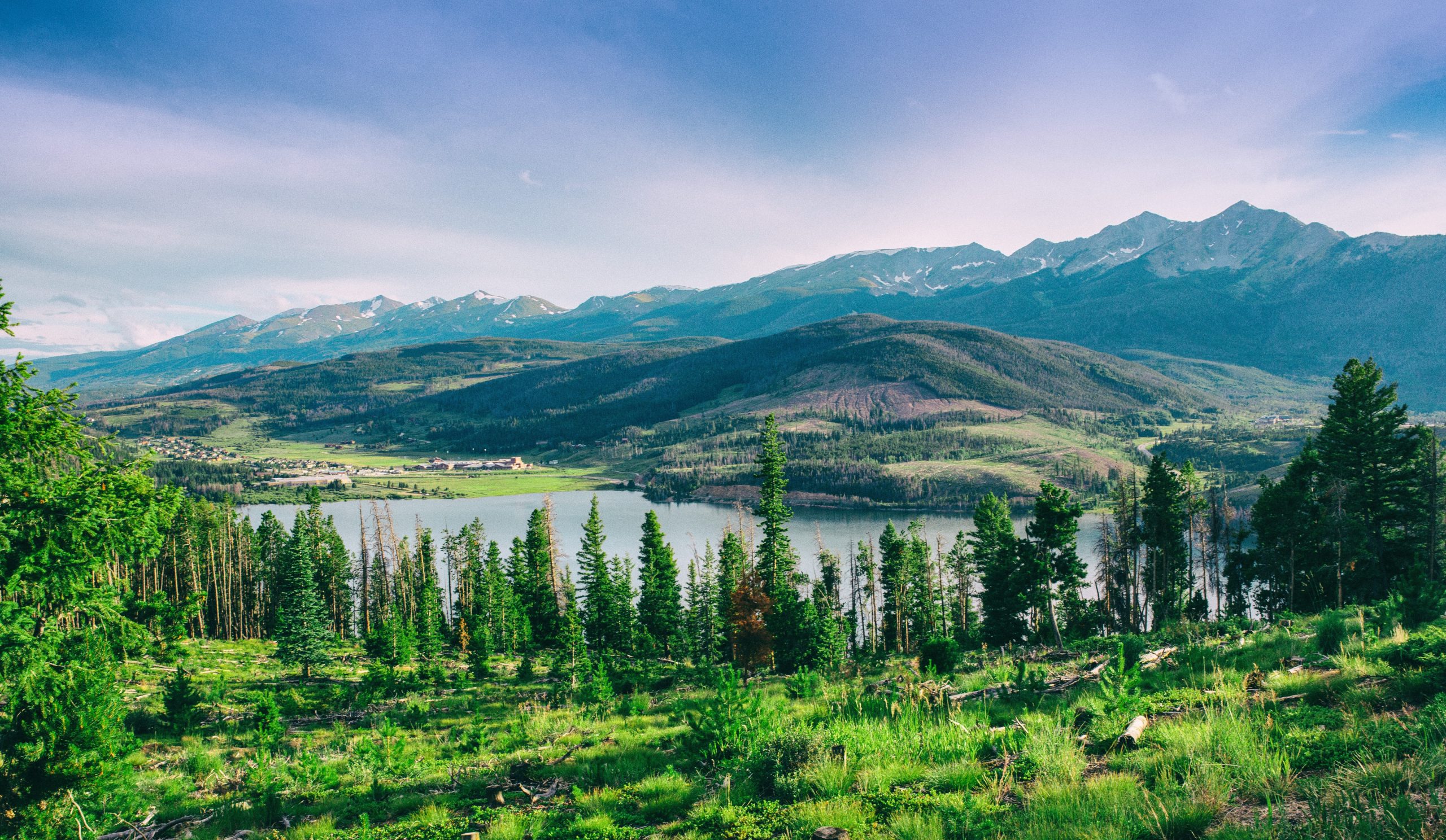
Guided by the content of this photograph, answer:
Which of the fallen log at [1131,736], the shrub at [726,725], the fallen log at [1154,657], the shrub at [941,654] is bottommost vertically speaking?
the shrub at [941,654]

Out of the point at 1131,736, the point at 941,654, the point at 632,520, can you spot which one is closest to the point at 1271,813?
the point at 1131,736

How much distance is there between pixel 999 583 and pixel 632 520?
94.6m

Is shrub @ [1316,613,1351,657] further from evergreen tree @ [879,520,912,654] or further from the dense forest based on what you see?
evergreen tree @ [879,520,912,654]

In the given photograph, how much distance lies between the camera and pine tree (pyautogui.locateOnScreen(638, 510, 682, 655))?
4712 cm

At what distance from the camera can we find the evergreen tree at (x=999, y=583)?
39.6 meters

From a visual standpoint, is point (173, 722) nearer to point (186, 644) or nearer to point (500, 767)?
point (500, 767)

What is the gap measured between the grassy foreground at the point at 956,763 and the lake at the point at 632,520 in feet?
232

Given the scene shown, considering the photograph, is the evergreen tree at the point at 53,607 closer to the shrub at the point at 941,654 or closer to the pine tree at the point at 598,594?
the shrub at the point at 941,654

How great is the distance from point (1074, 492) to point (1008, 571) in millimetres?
124180

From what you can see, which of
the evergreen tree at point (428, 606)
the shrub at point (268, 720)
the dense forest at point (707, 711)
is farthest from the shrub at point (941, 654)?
the evergreen tree at point (428, 606)

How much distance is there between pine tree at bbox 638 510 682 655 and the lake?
35.5 m

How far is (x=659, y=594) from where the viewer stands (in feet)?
157

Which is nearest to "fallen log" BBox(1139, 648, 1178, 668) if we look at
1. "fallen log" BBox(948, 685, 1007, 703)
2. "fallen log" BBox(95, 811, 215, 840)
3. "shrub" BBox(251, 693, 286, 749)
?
A: "fallen log" BBox(948, 685, 1007, 703)

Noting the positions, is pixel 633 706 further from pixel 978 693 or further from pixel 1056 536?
pixel 1056 536
